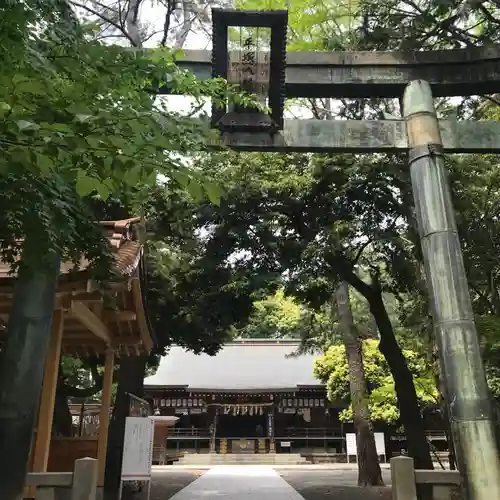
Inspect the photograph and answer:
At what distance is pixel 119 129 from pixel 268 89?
4086mm

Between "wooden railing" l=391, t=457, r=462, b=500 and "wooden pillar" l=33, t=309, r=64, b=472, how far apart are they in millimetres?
4173

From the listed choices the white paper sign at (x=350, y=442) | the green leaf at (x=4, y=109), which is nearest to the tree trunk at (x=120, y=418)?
the green leaf at (x=4, y=109)

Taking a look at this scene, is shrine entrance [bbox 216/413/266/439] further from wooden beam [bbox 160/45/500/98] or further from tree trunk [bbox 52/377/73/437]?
wooden beam [bbox 160/45/500/98]

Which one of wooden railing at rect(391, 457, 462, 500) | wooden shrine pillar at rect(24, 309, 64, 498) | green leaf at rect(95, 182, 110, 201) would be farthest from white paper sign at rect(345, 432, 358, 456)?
green leaf at rect(95, 182, 110, 201)

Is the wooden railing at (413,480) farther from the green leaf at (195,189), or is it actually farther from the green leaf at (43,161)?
the green leaf at (43,161)

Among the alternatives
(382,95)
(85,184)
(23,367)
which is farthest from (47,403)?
(382,95)

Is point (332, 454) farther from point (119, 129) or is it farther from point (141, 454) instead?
point (119, 129)

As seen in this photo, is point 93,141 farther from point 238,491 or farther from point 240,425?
point 240,425

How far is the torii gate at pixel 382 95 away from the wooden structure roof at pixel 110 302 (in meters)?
1.93

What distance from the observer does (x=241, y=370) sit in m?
33.6

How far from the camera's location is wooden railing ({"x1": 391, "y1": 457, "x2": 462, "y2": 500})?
4.79 m

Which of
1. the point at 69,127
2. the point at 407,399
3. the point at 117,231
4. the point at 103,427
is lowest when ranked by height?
the point at 103,427

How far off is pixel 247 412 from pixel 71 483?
26.5 m

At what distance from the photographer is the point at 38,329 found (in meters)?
4.03
